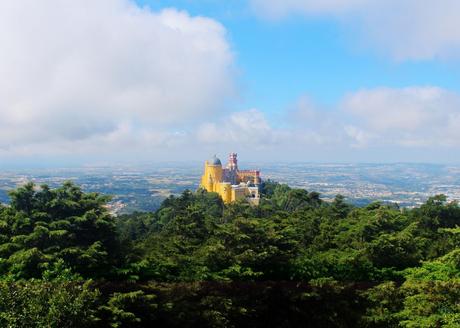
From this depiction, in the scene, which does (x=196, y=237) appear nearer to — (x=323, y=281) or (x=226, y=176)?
(x=323, y=281)

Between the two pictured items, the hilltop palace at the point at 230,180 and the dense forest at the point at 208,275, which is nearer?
the dense forest at the point at 208,275

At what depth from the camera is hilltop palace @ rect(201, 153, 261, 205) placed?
53344 millimetres

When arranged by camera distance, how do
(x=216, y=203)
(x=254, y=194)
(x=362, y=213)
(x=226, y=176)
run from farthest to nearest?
(x=226, y=176) < (x=254, y=194) < (x=216, y=203) < (x=362, y=213)

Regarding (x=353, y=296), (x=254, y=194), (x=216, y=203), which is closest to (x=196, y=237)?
(x=353, y=296)

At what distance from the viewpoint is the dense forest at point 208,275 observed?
10641mm

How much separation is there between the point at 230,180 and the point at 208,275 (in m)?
49.6

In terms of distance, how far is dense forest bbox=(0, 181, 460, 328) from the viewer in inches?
419

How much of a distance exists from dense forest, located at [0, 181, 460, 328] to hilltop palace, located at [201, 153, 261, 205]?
3478cm

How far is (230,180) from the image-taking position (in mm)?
62938

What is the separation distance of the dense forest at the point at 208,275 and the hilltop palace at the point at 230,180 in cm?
3478

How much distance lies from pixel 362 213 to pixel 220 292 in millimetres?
12846

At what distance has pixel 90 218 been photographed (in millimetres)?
14898

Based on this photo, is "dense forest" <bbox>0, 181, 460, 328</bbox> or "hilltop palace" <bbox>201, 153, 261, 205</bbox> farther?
"hilltop palace" <bbox>201, 153, 261, 205</bbox>

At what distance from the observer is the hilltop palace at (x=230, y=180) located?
5334 cm
